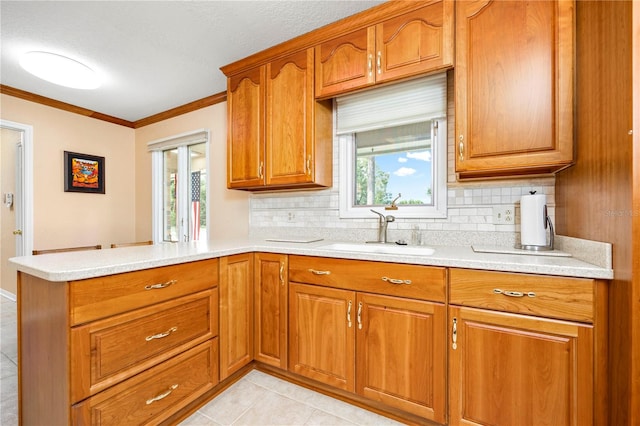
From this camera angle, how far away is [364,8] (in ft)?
5.59

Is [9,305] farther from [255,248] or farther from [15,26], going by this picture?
[255,248]

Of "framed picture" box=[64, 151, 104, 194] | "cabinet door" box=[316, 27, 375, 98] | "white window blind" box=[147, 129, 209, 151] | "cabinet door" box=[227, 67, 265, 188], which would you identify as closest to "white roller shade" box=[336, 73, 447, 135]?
"cabinet door" box=[316, 27, 375, 98]

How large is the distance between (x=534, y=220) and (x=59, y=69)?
3.40 m

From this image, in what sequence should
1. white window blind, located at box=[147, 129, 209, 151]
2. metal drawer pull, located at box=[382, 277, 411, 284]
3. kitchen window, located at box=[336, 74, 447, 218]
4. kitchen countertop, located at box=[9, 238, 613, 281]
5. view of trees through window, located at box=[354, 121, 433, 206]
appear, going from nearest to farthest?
kitchen countertop, located at box=[9, 238, 613, 281]
metal drawer pull, located at box=[382, 277, 411, 284]
kitchen window, located at box=[336, 74, 447, 218]
view of trees through window, located at box=[354, 121, 433, 206]
white window blind, located at box=[147, 129, 209, 151]

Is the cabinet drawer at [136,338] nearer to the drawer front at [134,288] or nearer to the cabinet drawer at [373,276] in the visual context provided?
the drawer front at [134,288]

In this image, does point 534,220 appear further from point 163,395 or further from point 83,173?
point 83,173

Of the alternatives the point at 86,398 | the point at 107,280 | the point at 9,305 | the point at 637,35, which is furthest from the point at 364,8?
the point at 9,305

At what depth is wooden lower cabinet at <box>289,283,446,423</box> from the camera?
134 centimetres

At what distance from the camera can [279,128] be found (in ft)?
6.86

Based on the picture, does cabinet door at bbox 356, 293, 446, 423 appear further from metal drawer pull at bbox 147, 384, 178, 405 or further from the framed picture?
the framed picture

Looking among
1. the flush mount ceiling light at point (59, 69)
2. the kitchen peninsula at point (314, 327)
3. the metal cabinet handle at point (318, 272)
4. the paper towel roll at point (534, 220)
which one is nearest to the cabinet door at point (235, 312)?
the kitchen peninsula at point (314, 327)

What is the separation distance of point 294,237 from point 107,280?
144 cm

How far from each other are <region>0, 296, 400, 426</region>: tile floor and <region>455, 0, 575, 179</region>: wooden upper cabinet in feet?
5.00

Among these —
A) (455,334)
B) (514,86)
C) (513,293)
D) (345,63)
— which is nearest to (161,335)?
(455,334)
